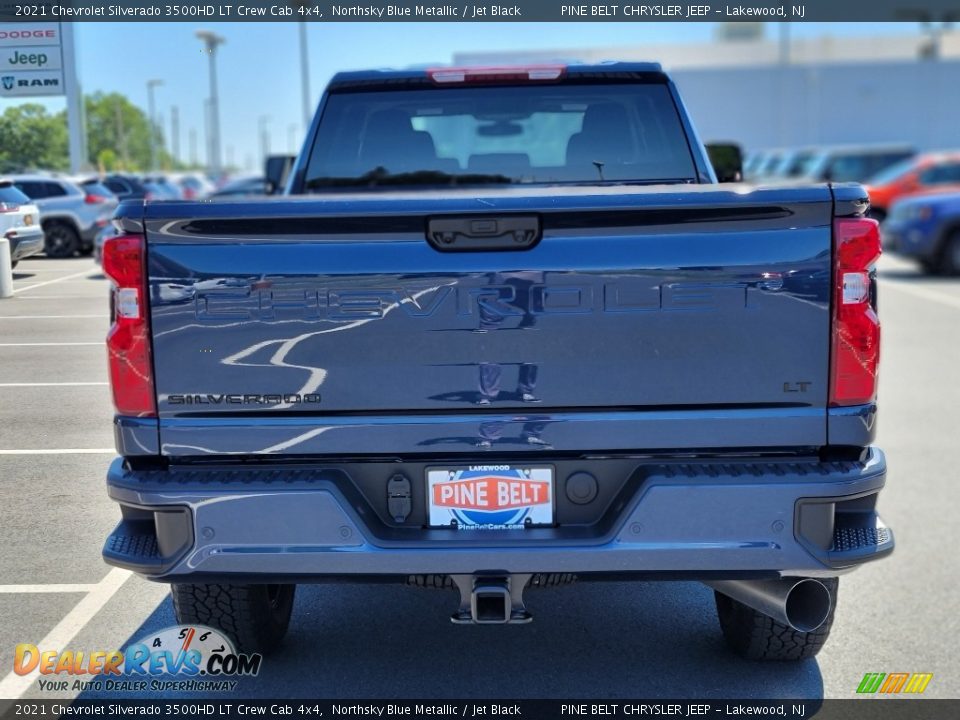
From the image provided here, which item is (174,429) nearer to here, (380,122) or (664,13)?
(380,122)

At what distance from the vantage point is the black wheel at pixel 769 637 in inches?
151

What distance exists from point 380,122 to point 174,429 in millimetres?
2320

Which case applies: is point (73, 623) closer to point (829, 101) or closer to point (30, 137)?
point (30, 137)

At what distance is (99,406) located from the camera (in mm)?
4312

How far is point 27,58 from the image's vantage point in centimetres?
437

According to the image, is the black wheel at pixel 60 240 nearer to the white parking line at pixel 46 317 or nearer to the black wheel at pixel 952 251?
the white parking line at pixel 46 317

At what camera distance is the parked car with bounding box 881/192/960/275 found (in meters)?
17.7

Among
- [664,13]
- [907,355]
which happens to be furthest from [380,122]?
[907,355]

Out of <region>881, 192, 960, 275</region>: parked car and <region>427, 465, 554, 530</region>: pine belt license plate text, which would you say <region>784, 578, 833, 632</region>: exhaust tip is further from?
<region>881, 192, 960, 275</region>: parked car

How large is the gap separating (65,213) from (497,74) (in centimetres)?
185

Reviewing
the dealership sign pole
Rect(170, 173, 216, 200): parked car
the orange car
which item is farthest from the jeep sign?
Rect(170, 173, 216, 200): parked car

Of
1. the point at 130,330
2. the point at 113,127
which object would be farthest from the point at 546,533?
the point at 113,127

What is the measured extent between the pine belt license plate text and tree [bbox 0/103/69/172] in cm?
230

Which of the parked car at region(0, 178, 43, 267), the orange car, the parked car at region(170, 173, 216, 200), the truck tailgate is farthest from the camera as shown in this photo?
the parked car at region(170, 173, 216, 200)
